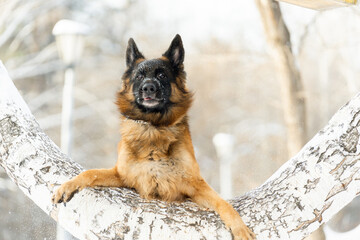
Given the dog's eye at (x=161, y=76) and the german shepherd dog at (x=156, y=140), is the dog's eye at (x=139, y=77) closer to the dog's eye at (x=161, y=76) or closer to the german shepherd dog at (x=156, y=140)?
the german shepherd dog at (x=156, y=140)

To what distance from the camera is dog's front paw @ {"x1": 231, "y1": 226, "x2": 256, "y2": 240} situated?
1.84 meters

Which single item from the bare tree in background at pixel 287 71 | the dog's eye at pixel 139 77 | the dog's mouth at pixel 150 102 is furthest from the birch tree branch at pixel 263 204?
the bare tree in background at pixel 287 71

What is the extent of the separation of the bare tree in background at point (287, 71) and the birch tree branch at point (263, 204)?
342 centimetres

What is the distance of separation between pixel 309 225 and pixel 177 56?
1401 mm

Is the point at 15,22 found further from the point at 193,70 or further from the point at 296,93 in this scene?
the point at 296,93

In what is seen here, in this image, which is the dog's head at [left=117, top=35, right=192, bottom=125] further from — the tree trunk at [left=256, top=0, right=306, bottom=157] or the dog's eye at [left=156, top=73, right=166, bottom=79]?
the tree trunk at [left=256, top=0, right=306, bottom=157]

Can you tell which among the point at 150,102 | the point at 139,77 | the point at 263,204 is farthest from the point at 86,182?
the point at 263,204

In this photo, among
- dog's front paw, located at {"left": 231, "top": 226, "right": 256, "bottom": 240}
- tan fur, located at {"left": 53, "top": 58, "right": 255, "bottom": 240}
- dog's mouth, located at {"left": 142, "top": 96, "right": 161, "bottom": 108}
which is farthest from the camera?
dog's mouth, located at {"left": 142, "top": 96, "right": 161, "bottom": 108}

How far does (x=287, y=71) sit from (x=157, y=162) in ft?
12.1

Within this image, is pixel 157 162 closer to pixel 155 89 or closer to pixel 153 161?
pixel 153 161

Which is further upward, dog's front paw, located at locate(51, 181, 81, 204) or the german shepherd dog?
the german shepherd dog

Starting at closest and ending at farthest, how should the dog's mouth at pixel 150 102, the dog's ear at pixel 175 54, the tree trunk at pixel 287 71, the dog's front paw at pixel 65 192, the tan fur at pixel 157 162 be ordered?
the dog's front paw at pixel 65 192 < the tan fur at pixel 157 162 < the dog's mouth at pixel 150 102 < the dog's ear at pixel 175 54 < the tree trunk at pixel 287 71

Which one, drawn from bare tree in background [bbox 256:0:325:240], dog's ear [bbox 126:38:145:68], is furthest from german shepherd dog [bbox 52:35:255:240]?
bare tree in background [bbox 256:0:325:240]

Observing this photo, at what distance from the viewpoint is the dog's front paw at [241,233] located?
184 cm
